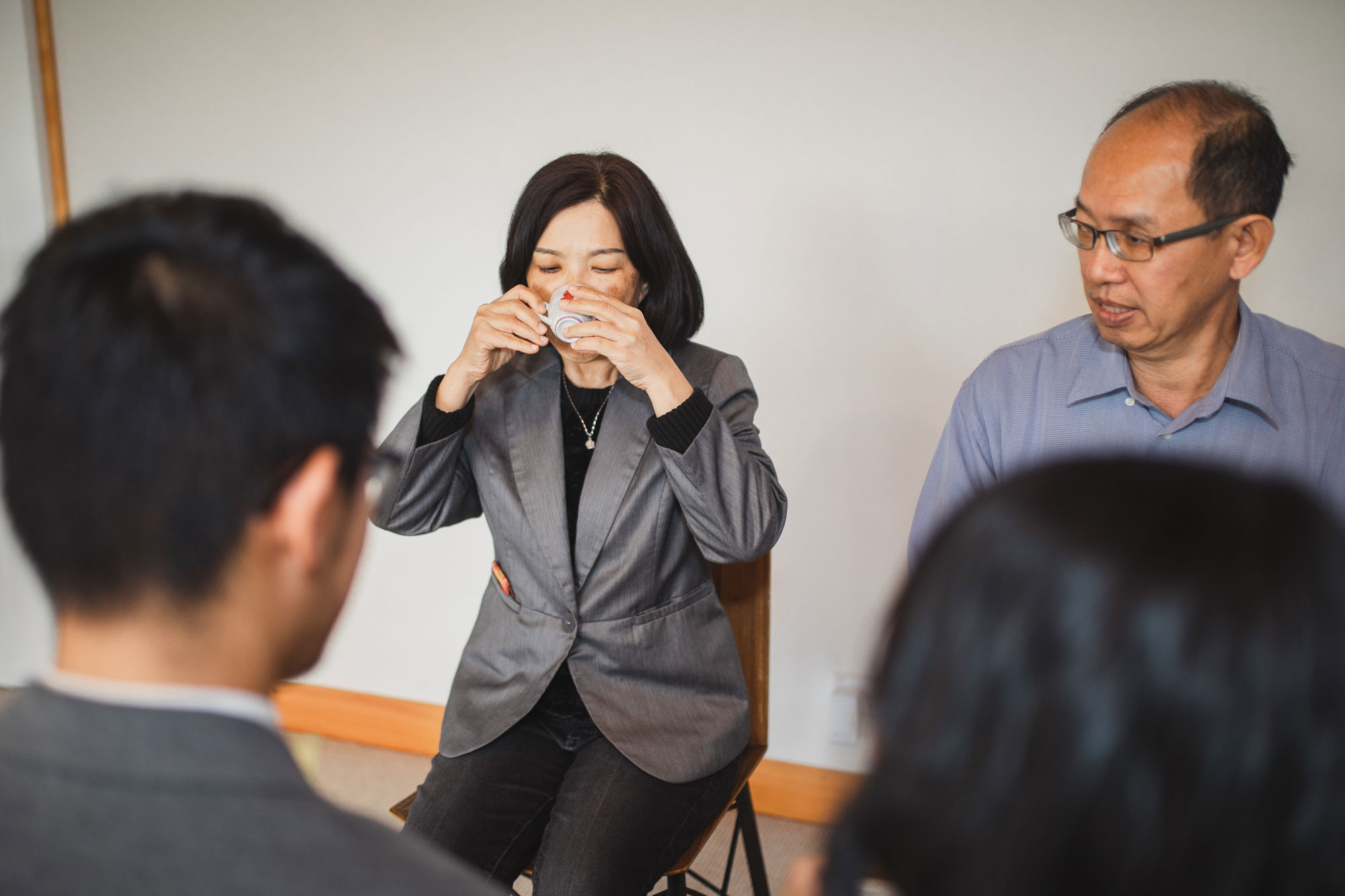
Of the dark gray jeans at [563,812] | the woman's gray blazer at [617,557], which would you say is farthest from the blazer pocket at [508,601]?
the dark gray jeans at [563,812]

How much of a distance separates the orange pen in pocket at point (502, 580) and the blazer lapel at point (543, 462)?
121 mm

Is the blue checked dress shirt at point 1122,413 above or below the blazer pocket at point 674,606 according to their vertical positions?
above

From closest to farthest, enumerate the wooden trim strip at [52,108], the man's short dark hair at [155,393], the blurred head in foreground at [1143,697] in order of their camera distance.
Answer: the blurred head in foreground at [1143,697] < the man's short dark hair at [155,393] < the wooden trim strip at [52,108]

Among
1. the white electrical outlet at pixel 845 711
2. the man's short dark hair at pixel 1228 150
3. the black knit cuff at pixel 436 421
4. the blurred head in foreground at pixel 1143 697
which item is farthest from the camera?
the white electrical outlet at pixel 845 711

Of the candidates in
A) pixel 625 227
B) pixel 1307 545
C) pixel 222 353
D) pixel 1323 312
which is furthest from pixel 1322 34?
pixel 222 353

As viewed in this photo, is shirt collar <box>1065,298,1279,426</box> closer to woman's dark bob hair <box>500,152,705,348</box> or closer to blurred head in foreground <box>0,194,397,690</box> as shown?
woman's dark bob hair <box>500,152,705,348</box>

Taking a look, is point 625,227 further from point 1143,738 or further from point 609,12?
point 1143,738

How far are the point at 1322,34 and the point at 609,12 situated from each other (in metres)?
1.56

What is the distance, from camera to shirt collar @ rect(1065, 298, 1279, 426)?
1452 millimetres

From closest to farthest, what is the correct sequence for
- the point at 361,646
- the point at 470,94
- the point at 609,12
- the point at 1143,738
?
1. the point at 1143,738
2. the point at 609,12
3. the point at 470,94
4. the point at 361,646

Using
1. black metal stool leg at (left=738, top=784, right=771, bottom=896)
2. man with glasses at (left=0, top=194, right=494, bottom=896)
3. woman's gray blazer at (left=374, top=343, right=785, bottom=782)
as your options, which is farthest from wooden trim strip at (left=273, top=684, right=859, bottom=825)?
man with glasses at (left=0, top=194, right=494, bottom=896)

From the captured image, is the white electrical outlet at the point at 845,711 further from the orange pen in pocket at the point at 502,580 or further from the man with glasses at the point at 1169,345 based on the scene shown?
the orange pen in pocket at the point at 502,580

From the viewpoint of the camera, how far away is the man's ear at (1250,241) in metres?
1.37

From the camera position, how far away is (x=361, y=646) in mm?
2982
